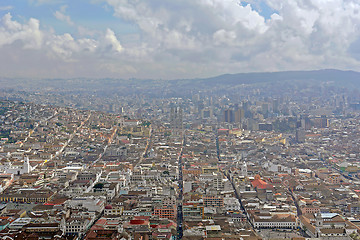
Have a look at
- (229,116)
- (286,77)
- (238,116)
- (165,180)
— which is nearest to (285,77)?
(286,77)

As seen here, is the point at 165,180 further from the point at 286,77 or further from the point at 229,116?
the point at 286,77

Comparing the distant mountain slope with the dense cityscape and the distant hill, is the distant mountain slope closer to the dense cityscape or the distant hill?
the distant hill

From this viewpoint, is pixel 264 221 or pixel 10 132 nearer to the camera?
pixel 264 221

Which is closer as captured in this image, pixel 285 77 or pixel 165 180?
pixel 165 180

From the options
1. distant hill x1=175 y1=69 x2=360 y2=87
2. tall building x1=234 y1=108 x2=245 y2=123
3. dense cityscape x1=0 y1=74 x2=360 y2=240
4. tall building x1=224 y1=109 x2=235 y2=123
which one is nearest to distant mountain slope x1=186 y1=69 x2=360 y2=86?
distant hill x1=175 y1=69 x2=360 y2=87

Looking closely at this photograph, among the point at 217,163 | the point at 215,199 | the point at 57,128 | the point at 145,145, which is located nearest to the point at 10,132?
the point at 57,128

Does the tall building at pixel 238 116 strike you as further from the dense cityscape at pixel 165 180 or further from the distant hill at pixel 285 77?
the distant hill at pixel 285 77

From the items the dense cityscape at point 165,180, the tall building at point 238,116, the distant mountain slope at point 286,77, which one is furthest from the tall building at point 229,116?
the distant mountain slope at point 286,77

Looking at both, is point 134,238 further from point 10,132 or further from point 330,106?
point 330,106

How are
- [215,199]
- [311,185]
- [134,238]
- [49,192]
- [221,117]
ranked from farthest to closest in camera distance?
[221,117], [311,185], [49,192], [215,199], [134,238]
